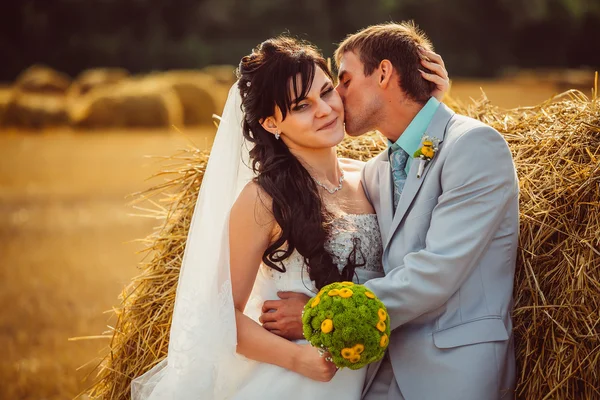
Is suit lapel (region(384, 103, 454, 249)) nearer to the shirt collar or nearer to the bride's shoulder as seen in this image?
the shirt collar

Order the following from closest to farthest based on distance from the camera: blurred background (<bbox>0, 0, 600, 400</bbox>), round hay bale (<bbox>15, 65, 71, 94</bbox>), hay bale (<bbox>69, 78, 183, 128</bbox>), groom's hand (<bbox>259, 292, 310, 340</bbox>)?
groom's hand (<bbox>259, 292, 310, 340</bbox>), blurred background (<bbox>0, 0, 600, 400</bbox>), hay bale (<bbox>69, 78, 183, 128</bbox>), round hay bale (<bbox>15, 65, 71, 94</bbox>)

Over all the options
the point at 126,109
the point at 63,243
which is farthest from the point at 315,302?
the point at 126,109

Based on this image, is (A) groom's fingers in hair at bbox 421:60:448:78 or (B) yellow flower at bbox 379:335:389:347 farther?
(A) groom's fingers in hair at bbox 421:60:448:78

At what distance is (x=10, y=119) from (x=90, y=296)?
12940 mm

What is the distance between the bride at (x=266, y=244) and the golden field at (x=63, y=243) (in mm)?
968

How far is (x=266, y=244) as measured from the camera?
12.0ft

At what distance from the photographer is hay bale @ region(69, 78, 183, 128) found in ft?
64.8

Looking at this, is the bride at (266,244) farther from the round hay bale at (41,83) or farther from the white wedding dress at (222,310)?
the round hay bale at (41,83)

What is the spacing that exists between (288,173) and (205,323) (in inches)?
35.2

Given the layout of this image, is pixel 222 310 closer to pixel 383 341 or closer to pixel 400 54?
pixel 383 341

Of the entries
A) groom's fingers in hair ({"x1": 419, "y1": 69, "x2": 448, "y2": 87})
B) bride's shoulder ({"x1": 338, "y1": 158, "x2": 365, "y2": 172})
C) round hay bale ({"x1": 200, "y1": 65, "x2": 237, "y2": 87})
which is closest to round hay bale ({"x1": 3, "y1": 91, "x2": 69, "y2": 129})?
round hay bale ({"x1": 200, "y1": 65, "x2": 237, "y2": 87})

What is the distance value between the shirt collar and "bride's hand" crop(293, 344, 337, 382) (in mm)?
1128

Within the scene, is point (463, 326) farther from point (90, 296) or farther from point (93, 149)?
point (93, 149)

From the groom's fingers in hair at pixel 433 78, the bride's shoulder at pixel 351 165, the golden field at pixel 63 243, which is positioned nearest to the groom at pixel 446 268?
the groom's fingers in hair at pixel 433 78
